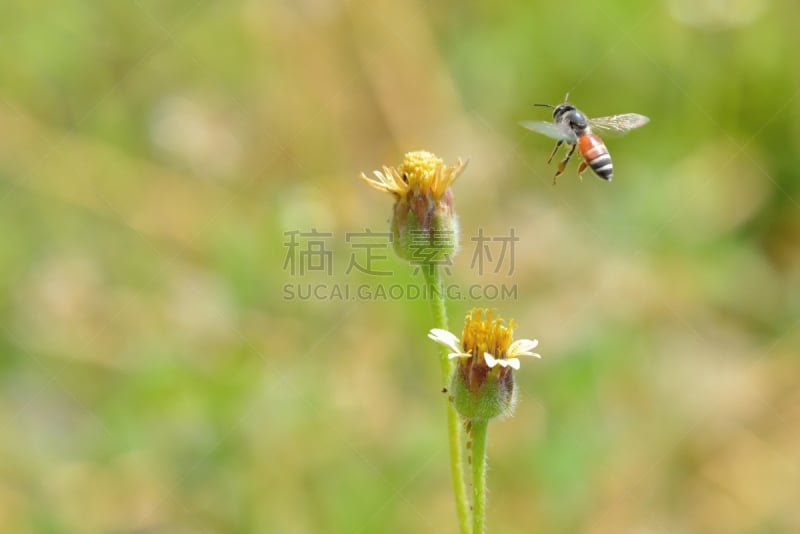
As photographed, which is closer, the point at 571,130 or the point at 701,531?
the point at 571,130

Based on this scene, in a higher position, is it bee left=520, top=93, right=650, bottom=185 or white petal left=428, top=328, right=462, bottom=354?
bee left=520, top=93, right=650, bottom=185

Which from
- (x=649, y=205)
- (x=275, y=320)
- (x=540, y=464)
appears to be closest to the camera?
(x=540, y=464)

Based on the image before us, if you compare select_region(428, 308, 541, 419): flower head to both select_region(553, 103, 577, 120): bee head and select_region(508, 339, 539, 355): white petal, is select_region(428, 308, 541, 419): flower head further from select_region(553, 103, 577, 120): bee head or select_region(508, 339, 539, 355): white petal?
select_region(553, 103, 577, 120): bee head

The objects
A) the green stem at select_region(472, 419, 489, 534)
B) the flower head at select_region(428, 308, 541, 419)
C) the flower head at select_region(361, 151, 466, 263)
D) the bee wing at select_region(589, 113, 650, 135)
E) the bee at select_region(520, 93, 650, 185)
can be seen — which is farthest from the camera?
the bee wing at select_region(589, 113, 650, 135)

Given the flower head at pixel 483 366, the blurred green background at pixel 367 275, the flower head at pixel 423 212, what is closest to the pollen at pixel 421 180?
the flower head at pixel 423 212

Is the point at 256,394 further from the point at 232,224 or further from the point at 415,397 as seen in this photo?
the point at 232,224

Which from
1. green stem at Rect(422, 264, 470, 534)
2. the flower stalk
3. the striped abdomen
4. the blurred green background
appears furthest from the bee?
the blurred green background

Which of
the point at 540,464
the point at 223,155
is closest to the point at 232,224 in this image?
the point at 223,155

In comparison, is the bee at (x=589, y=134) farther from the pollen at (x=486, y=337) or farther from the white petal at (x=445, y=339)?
the white petal at (x=445, y=339)
